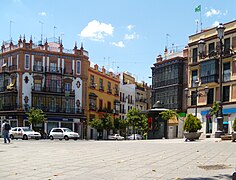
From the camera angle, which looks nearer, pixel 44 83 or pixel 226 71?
pixel 226 71

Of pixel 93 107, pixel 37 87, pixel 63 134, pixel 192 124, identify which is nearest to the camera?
pixel 192 124

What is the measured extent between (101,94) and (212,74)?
3022 centimetres

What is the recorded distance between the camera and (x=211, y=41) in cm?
4453

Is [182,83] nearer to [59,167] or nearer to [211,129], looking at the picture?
[211,129]

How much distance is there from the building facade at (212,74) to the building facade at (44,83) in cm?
2172

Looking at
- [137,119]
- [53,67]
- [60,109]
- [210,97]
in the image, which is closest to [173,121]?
[210,97]

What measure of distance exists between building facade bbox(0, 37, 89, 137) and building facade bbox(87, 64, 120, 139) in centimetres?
295

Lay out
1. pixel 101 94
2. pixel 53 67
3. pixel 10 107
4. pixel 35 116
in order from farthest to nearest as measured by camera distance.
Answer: pixel 101 94 → pixel 53 67 → pixel 10 107 → pixel 35 116

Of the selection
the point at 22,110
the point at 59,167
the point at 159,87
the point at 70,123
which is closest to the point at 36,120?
the point at 22,110

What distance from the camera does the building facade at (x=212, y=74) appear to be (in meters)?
41.6

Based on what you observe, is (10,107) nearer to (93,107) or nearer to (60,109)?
(60,109)

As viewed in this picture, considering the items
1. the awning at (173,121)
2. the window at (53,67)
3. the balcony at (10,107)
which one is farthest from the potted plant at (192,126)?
the window at (53,67)

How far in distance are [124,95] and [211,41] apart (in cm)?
3784

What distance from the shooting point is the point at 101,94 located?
70062mm
